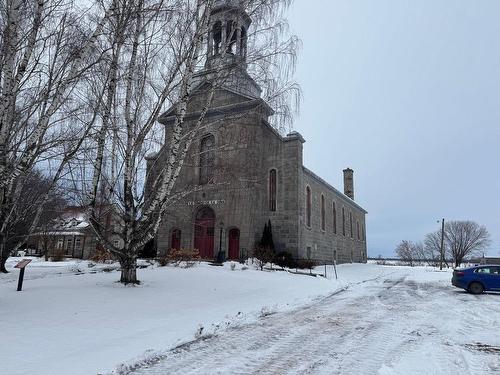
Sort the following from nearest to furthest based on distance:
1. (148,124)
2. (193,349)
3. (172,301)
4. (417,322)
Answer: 1. (193,349)
2. (417,322)
3. (172,301)
4. (148,124)

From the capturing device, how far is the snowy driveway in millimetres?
4961

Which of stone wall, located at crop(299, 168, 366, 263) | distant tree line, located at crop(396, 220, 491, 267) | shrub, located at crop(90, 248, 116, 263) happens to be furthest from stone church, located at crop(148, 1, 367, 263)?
distant tree line, located at crop(396, 220, 491, 267)

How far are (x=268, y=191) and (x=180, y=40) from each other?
16.1 meters

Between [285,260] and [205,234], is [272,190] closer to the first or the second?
[285,260]

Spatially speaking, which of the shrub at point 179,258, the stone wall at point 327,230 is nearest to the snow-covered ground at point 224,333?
the shrub at point 179,258

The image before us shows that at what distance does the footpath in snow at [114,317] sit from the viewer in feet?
16.6

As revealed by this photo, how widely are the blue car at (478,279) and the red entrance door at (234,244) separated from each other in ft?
42.6

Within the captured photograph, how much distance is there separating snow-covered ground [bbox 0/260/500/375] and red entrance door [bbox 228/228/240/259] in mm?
13341

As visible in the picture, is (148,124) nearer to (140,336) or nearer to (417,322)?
(140,336)

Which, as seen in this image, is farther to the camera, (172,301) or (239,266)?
(239,266)

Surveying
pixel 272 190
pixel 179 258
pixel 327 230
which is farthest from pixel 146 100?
pixel 327 230

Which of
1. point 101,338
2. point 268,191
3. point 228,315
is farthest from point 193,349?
point 268,191

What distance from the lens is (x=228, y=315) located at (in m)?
8.59

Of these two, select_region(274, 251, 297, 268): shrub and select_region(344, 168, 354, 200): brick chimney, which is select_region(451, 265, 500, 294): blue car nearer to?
select_region(274, 251, 297, 268): shrub
